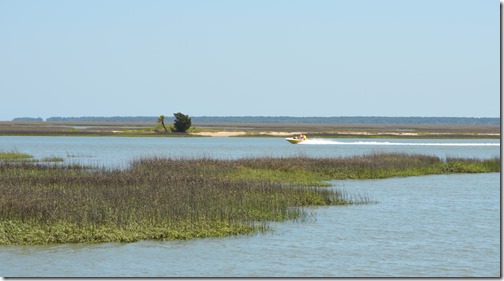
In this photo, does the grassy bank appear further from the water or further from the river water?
the water

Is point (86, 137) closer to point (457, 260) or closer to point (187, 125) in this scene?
point (187, 125)

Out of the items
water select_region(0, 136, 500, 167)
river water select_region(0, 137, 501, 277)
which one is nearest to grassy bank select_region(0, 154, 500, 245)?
river water select_region(0, 137, 501, 277)

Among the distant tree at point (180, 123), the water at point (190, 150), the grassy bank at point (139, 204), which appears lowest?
the water at point (190, 150)

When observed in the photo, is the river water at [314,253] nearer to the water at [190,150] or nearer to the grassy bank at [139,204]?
the grassy bank at [139,204]

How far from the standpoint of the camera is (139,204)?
89.4 ft

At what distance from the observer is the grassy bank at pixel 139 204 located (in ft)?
79.3

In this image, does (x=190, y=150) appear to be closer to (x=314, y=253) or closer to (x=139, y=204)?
(x=139, y=204)

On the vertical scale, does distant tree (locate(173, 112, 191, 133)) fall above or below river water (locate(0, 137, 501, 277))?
above

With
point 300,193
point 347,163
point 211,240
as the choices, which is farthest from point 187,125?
point 211,240

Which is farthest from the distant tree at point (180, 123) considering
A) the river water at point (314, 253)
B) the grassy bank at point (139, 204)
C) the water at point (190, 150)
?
the river water at point (314, 253)

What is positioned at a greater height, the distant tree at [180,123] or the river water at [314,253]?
the distant tree at [180,123]

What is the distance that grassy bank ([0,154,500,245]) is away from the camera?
2417cm

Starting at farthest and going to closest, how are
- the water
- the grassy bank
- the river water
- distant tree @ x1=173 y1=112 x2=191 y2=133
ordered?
distant tree @ x1=173 y1=112 x2=191 y2=133
the water
the grassy bank
the river water

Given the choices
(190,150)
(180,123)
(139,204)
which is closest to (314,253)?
(139,204)
